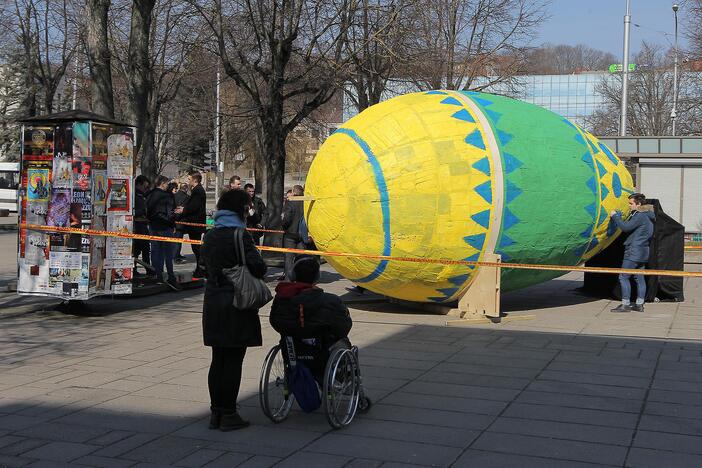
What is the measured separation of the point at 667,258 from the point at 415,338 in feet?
17.7

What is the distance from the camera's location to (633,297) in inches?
552

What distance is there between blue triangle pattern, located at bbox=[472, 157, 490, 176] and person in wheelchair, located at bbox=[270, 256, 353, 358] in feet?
15.2

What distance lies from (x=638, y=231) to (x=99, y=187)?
7438 mm

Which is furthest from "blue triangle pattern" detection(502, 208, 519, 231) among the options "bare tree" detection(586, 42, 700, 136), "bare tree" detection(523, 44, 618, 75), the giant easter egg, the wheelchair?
"bare tree" detection(523, 44, 618, 75)

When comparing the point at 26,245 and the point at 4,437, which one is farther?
the point at 26,245

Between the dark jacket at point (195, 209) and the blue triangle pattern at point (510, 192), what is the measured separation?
6.72 meters

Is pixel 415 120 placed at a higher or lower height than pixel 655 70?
lower

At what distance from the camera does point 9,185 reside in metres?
38.1

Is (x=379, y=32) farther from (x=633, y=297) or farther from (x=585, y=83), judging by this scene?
(x=585, y=83)

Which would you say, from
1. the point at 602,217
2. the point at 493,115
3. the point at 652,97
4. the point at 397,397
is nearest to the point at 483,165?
the point at 493,115

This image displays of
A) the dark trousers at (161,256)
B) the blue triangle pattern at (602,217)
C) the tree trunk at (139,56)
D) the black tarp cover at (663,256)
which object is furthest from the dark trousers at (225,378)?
the tree trunk at (139,56)

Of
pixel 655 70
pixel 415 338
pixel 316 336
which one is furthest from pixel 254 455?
pixel 655 70

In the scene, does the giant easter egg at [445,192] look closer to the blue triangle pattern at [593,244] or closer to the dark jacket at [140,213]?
the blue triangle pattern at [593,244]

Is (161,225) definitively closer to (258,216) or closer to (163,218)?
(163,218)
